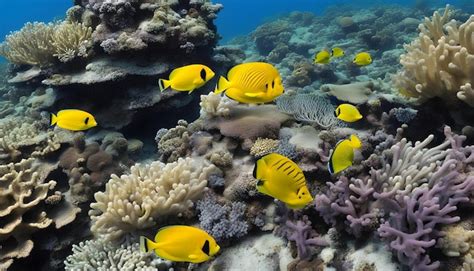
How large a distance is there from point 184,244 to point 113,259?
5.58ft

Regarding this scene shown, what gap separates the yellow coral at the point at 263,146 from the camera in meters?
4.57

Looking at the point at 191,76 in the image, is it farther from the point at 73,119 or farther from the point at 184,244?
the point at 184,244

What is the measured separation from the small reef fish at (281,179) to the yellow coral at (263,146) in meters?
1.56

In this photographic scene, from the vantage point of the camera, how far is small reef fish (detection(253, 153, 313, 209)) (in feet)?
9.54

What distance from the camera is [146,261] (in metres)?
4.06

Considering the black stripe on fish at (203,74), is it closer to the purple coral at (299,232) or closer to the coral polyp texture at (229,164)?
the coral polyp texture at (229,164)

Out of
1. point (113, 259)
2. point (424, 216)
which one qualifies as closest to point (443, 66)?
point (424, 216)

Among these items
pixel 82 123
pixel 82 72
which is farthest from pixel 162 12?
pixel 82 123

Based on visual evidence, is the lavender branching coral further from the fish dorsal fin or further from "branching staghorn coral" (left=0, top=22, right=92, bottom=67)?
"branching staghorn coral" (left=0, top=22, right=92, bottom=67)

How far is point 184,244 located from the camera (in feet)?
9.20

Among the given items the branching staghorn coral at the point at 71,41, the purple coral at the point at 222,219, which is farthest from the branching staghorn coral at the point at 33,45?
the purple coral at the point at 222,219

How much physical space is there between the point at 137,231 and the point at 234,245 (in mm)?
1124

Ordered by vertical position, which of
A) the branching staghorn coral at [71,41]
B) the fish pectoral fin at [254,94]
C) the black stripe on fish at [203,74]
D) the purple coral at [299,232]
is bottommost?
the purple coral at [299,232]

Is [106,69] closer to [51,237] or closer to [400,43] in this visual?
[51,237]
